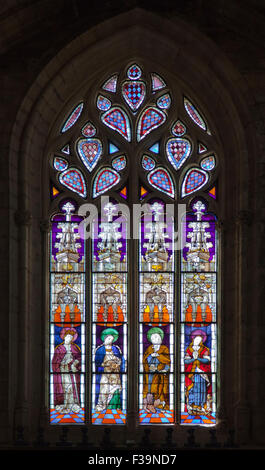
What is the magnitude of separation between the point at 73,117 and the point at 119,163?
968 millimetres

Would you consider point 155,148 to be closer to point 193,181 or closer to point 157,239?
point 193,181

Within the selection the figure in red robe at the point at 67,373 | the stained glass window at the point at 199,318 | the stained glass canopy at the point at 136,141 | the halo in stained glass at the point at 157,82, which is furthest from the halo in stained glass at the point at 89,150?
the figure in red robe at the point at 67,373

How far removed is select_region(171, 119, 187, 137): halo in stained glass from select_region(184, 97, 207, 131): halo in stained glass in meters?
0.19

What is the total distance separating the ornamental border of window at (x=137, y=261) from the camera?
1998 cm

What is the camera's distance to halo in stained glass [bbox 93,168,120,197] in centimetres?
2064

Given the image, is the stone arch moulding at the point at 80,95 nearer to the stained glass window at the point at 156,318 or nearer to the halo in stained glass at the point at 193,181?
the halo in stained glass at the point at 193,181

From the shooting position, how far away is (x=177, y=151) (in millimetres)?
20781
